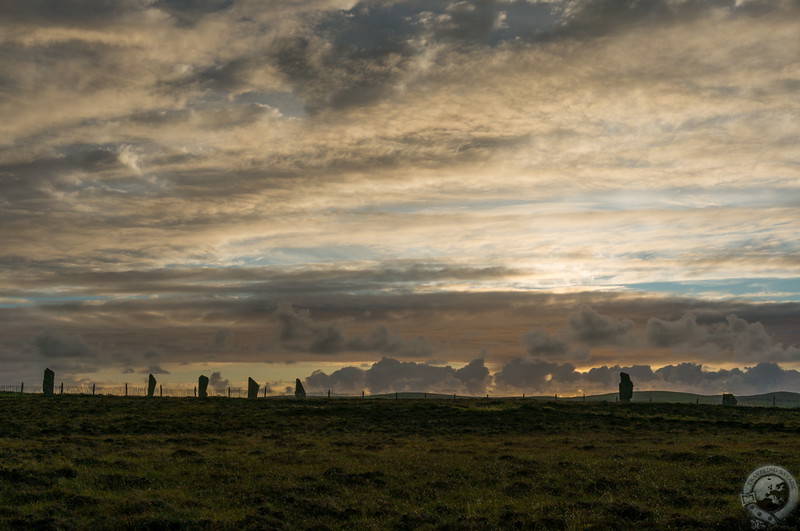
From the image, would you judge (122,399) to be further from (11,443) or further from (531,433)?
(531,433)

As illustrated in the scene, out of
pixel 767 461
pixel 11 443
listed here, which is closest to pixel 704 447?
pixel 767 461

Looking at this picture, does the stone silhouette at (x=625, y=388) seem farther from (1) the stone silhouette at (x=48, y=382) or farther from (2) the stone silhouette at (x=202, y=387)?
(1) the stone silhouette at (x=48, y=382)

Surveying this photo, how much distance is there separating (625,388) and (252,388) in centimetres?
5402

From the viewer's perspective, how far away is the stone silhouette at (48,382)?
9025cm

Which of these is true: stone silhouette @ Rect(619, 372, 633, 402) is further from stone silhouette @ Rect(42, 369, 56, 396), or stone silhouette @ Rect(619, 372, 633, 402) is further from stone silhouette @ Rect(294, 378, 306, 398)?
stone silhouette @ Rect(42, 369, 56, 396)

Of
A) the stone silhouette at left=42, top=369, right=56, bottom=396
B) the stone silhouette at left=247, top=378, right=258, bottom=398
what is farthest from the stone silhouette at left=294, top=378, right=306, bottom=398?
the stone silhouette at left=42, top=369, right=56, bottom=396

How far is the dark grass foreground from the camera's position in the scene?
2242 centimetres
